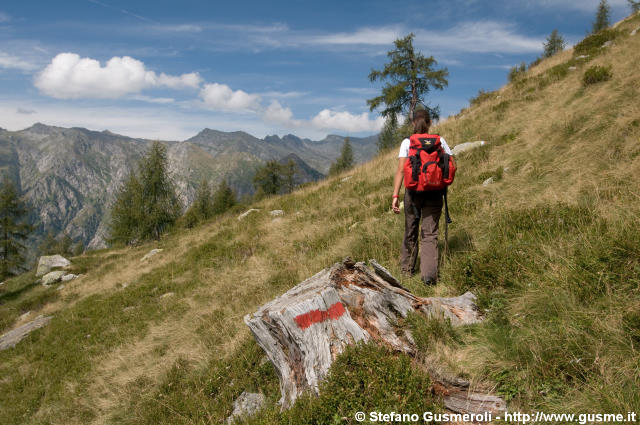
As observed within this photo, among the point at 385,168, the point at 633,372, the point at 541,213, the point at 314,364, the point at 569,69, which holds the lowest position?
the point at 314,364

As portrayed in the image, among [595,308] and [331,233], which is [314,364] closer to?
[595,308]

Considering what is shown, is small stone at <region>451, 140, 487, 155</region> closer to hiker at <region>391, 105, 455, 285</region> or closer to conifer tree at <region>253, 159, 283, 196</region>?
hiker at <region>391, 105, 455, 285</region>

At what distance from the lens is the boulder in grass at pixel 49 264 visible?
2505 centimetres

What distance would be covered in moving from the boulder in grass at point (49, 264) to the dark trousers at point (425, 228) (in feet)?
97.5

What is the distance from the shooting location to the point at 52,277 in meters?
22.5

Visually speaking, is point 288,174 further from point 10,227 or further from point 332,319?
point 332,319

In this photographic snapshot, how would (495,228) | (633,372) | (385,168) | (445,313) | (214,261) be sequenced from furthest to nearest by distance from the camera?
(385,168) → (214,261) → (495,228) → (445,313) → (633,372)

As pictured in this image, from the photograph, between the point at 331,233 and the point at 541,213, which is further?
the point at 331,233

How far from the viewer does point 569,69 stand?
50.4 ft

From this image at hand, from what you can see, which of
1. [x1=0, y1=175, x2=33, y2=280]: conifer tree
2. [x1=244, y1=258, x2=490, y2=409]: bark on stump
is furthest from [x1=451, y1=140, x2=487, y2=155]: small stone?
[x1=0, y1=175, x2=33, y2=280]: conifer tree

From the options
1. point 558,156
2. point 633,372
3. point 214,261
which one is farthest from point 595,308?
point 214,261

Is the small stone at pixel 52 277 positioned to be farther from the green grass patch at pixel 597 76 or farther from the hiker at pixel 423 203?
the green grass patch at pixel 597 76

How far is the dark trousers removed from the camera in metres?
5.10

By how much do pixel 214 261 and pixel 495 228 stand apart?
991cm
